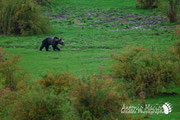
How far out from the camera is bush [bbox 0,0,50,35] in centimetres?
3753

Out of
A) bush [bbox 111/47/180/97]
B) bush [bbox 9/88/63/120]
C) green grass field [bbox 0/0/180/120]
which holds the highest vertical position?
bush [bbox 9/88/63/120]

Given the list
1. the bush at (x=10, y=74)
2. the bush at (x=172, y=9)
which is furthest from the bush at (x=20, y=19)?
the bush at (x=10, y=74)

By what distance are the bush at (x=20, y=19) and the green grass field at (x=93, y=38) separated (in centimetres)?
150

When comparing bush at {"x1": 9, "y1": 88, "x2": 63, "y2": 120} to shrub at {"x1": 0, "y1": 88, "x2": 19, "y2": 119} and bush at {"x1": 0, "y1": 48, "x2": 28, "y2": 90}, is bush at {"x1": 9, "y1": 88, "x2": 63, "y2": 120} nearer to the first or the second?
shrub at {"x1": 0, "y1": 88, "x2": 19, "y2": 119}

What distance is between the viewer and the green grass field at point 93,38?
2228 centimetres

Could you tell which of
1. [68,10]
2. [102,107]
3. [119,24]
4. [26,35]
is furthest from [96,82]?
[68,10]

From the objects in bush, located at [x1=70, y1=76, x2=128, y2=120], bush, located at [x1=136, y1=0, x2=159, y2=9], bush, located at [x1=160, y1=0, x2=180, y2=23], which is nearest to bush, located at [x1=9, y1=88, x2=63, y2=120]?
bush, located at [x1=70, y1=76, x2=128, y2=120]

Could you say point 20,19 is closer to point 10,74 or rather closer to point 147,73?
point 10,74

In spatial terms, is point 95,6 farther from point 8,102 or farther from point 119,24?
point 8,102

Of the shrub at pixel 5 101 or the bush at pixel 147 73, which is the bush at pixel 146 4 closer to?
the bush at pixel 147 73

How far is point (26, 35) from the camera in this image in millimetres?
37094

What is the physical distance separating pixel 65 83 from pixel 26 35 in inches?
921

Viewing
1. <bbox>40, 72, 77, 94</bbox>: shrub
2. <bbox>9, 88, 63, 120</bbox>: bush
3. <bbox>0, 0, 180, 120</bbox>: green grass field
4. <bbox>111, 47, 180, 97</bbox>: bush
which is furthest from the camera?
<bbox>0, 0, 180, 120</bbox>: green grass field

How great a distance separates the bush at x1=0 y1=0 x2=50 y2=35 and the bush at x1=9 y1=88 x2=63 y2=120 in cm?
2788
